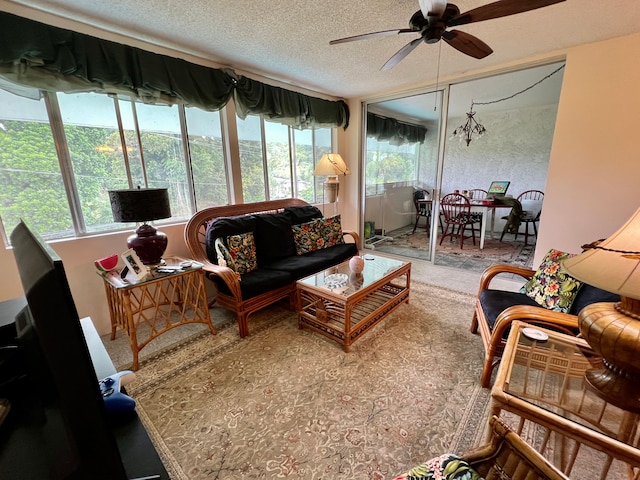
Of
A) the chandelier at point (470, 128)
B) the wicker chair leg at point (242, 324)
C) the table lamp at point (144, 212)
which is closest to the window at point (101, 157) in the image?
the table lamp at point (144, 212)

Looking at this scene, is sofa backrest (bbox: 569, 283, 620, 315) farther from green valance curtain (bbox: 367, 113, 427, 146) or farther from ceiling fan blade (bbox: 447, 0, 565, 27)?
green valance curtain (bbox: 367, 113, 427, 146)

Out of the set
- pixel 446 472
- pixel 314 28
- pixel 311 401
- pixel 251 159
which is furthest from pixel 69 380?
pixel 251 159

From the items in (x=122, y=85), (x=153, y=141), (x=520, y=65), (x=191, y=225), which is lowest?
(x=191, y=225)

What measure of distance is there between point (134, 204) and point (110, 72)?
1.10 metres

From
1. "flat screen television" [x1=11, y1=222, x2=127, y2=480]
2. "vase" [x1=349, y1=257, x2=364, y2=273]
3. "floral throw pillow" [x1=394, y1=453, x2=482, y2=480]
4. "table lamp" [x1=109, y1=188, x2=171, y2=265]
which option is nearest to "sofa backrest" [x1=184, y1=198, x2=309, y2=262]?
"table lamp" [x1=109, y1=188, x2=171, y2=265]

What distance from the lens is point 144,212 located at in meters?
1.95

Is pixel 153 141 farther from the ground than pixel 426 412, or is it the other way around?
pixel 153 141

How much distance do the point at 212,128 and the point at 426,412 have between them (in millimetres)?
3112

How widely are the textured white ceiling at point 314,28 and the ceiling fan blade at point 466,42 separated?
0.94 ft

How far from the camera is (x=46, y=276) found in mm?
452

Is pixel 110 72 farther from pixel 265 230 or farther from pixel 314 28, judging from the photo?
pixel 265 230

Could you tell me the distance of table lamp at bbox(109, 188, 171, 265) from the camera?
191 cm

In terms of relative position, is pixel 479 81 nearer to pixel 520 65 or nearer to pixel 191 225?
pixel 520 65

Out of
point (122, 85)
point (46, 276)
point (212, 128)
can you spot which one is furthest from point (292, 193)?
point (46, 276)
